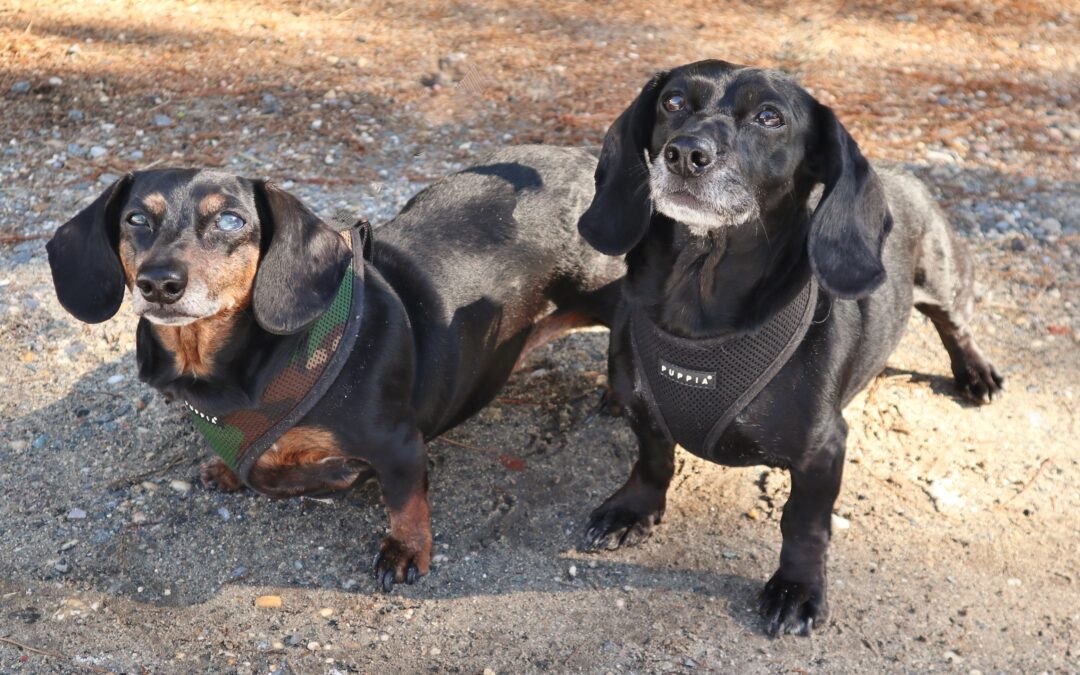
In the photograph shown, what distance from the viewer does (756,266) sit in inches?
127

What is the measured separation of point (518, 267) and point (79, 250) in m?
1.52

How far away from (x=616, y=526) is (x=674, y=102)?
5.10 feet

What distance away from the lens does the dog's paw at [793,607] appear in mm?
3561

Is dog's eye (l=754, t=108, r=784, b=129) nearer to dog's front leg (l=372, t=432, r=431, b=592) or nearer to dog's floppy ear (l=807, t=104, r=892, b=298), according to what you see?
dog's floppy ear (l=807, t=104, r=892, b=298)

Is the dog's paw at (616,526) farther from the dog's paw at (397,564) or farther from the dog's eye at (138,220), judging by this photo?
the dog's eye at (138,220)

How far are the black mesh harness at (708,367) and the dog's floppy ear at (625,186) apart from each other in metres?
0.25

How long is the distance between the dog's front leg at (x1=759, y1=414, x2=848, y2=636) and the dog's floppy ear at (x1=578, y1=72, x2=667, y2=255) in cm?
91

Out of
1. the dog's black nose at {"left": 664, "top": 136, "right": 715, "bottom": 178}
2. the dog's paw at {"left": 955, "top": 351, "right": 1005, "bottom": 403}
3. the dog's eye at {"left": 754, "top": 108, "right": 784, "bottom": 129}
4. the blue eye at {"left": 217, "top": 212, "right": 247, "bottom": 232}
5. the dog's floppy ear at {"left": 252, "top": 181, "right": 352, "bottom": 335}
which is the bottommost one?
the dog's paw at {"left": 955, "top": 351, "right": 1005, "bottom": 403}

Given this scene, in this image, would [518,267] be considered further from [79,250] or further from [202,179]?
[79,250]

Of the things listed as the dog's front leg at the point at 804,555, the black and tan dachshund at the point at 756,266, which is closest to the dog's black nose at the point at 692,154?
the black and tan dachshund at the point at 756,266

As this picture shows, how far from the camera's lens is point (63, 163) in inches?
239

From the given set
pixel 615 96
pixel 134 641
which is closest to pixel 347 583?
pixel 134 641

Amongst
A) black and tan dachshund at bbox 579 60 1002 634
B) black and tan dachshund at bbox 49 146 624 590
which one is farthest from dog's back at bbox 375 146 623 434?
black and tan dachshund at bbox 579 60 1002 634

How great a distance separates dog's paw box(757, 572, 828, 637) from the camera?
3561mm
